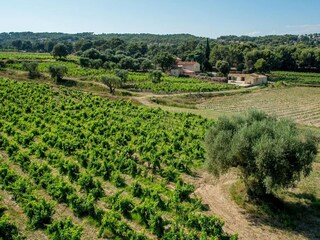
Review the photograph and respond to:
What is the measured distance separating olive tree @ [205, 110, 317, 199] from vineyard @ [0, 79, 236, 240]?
9.86ft

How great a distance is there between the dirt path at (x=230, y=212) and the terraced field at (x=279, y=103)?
28.3 m

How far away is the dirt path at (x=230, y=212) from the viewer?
1752 centimetres

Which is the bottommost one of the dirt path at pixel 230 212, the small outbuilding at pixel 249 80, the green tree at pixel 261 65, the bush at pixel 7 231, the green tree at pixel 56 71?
the dirt path at pixel 230 212

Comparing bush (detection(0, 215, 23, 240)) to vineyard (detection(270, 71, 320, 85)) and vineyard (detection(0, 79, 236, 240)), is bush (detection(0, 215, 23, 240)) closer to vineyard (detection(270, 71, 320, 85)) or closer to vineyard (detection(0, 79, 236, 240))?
vineyard (detection(0, 79, 236, 240))

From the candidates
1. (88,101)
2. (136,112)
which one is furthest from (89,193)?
(88,101)

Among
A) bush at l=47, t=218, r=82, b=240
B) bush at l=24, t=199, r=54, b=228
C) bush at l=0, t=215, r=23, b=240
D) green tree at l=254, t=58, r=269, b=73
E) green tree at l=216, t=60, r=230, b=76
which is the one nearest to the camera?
bush at l=47, t=218, r=82, b=240

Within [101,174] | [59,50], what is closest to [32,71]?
[59,50]

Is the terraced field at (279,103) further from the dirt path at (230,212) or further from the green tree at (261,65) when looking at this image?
the green tree at (261,65)

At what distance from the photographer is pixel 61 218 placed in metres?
17.6

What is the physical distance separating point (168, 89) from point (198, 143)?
45099 millimetres

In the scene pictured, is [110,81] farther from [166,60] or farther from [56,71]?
[166,60]


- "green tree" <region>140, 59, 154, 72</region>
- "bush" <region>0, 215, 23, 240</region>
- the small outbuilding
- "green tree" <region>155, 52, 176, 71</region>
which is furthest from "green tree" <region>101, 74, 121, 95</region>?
"bush" <region>0, 215, 23, 240</region>

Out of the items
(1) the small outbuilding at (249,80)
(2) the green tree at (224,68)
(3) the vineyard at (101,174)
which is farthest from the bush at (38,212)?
(2) the green tree at (224,68)

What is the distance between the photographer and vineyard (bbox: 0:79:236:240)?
16.8 metres
